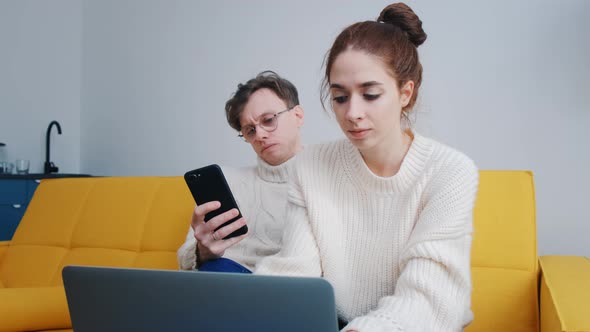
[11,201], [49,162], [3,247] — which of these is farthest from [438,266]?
[49,162]

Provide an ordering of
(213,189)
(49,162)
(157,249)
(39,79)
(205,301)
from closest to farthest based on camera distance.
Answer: (205,301)
(213,189)
(157,249)
(49,162)
(39,79)

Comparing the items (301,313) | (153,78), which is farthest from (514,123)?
(153,78)

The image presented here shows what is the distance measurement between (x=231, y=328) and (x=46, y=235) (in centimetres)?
186

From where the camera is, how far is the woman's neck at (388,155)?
4.13 feet

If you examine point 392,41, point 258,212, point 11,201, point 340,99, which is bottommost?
point 11,201

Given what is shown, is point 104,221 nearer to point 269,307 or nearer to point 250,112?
point 250,112

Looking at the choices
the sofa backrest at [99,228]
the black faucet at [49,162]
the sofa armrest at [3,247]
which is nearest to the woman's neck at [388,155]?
the sofa backrest at [99,228]

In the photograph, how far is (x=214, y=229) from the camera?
4.95 ft

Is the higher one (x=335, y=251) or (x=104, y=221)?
(x=335, y=251)

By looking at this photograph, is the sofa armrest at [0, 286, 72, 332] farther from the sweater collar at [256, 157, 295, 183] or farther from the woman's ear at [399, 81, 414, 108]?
the woman's ear at [399, 81, 414, 108]

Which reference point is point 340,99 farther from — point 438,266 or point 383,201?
point 438,266

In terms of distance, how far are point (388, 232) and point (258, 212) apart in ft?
2.00

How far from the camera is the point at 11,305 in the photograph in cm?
168

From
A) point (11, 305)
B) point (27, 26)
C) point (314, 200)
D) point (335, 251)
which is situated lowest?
point (11, 305)
